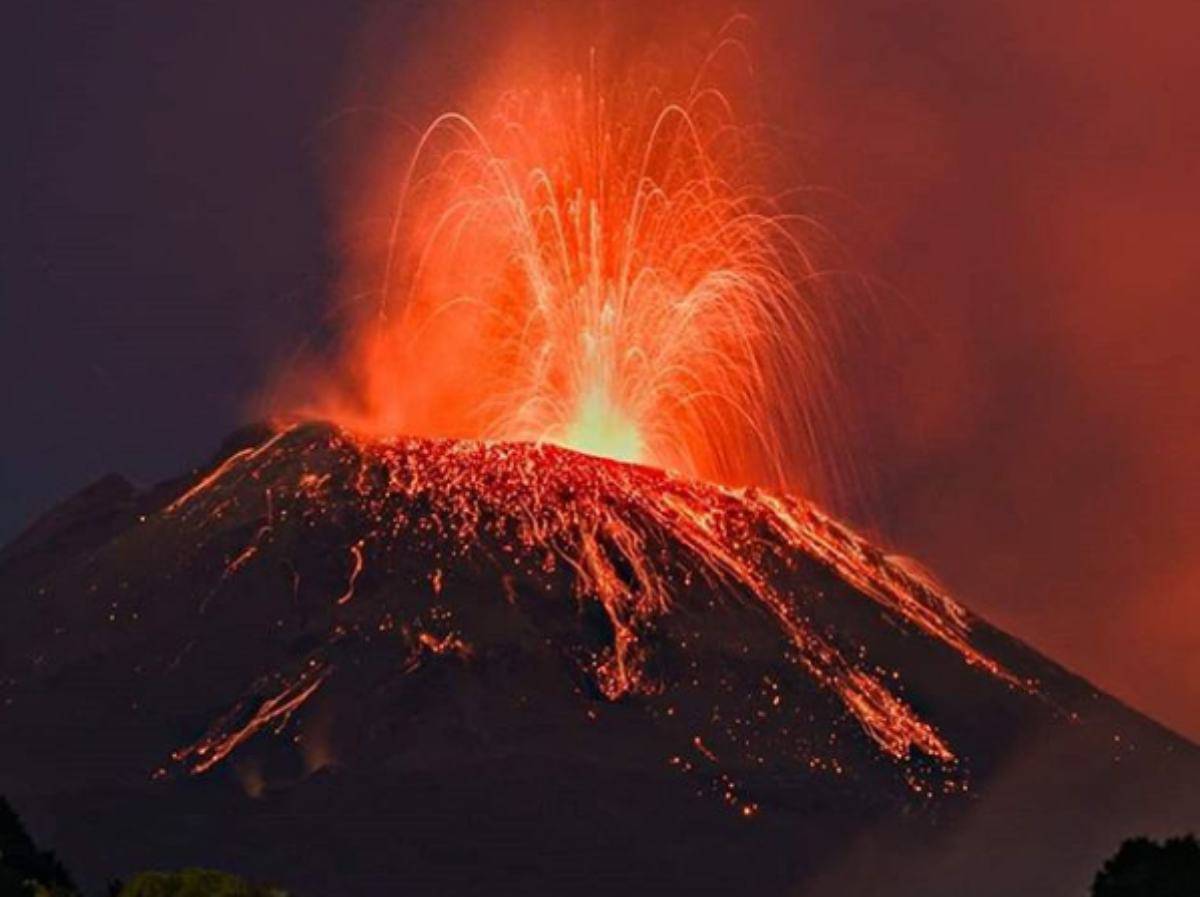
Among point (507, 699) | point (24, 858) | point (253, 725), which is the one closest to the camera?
point (24, 858)

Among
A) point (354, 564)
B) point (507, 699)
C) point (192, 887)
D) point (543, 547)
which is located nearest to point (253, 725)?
point (354, 564)

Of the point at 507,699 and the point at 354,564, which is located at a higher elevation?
the point at 354,564

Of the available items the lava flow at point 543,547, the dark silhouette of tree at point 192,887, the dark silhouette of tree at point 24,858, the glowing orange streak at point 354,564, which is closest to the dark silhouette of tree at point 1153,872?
the dark silhouette of tree at point 192,887

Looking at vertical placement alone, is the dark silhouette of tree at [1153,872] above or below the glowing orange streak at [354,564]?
below

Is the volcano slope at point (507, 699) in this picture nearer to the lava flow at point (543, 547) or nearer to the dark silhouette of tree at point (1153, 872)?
the lava flow at point (543, 547)

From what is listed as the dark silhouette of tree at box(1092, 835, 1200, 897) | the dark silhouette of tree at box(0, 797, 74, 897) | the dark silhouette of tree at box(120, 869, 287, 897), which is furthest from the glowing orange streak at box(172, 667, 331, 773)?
the dark silhouette of tree at box(120, 869, 287, 897)

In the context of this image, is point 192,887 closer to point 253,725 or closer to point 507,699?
point 507,699

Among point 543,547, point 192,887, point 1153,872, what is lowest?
point 1153,872

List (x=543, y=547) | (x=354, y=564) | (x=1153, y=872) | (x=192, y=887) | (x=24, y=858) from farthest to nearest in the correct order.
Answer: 1. (x=354, y=564)
2. (x=543, y=547)
3. (x=24, y=858)
4. (x=1153, y=872)
5. (x=192, y=887)
